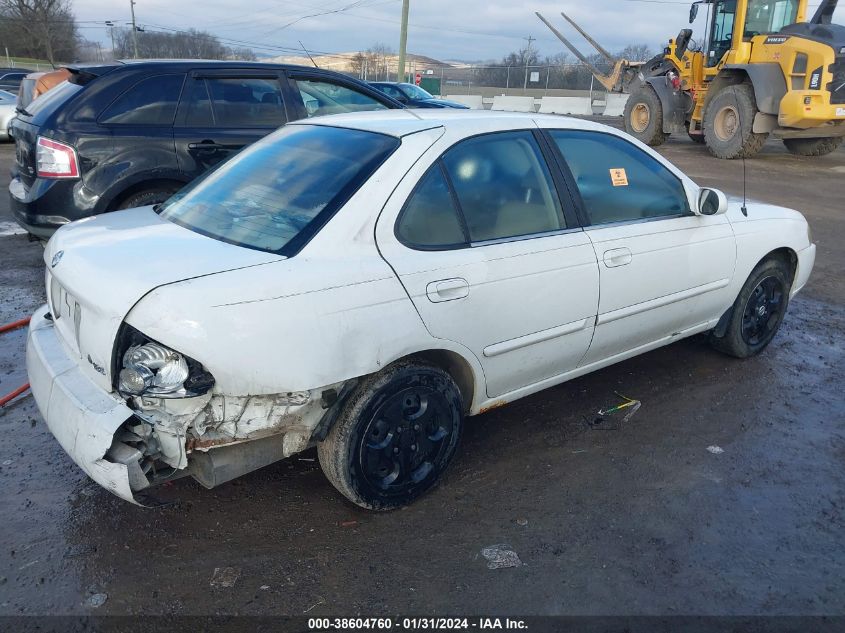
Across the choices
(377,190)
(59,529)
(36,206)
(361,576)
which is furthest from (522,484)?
(36,206)

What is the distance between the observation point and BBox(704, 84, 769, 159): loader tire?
13945 mm

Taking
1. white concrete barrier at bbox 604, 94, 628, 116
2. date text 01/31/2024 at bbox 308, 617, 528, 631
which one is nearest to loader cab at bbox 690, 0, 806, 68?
date text 01/31/2024 at bbox 308, 617, 528, 631

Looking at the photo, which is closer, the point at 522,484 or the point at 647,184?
the point at 522,484

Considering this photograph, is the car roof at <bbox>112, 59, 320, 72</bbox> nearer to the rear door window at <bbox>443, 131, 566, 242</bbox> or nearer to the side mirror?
the rear door window at <bbox>443, 131, 566, 242</bbox>

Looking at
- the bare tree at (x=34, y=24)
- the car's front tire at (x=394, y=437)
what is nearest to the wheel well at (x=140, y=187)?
the car's front tire at (x=394, y=437)

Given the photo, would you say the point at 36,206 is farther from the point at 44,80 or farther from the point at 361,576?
the point at 44,80

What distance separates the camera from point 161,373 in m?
2.34

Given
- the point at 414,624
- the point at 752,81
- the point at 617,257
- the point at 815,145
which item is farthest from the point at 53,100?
the point at 815,145

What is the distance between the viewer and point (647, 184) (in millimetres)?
3842

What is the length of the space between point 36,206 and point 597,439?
435 centimetres

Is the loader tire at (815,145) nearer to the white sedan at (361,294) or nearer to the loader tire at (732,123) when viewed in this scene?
the loader tire at (732,123)

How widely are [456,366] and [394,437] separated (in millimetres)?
436

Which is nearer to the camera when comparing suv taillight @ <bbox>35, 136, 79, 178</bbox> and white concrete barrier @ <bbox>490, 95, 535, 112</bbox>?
suv taillight @ <bbox>35, 136, 79, 178</bbox>

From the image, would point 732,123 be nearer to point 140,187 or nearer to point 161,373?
point 140,187
